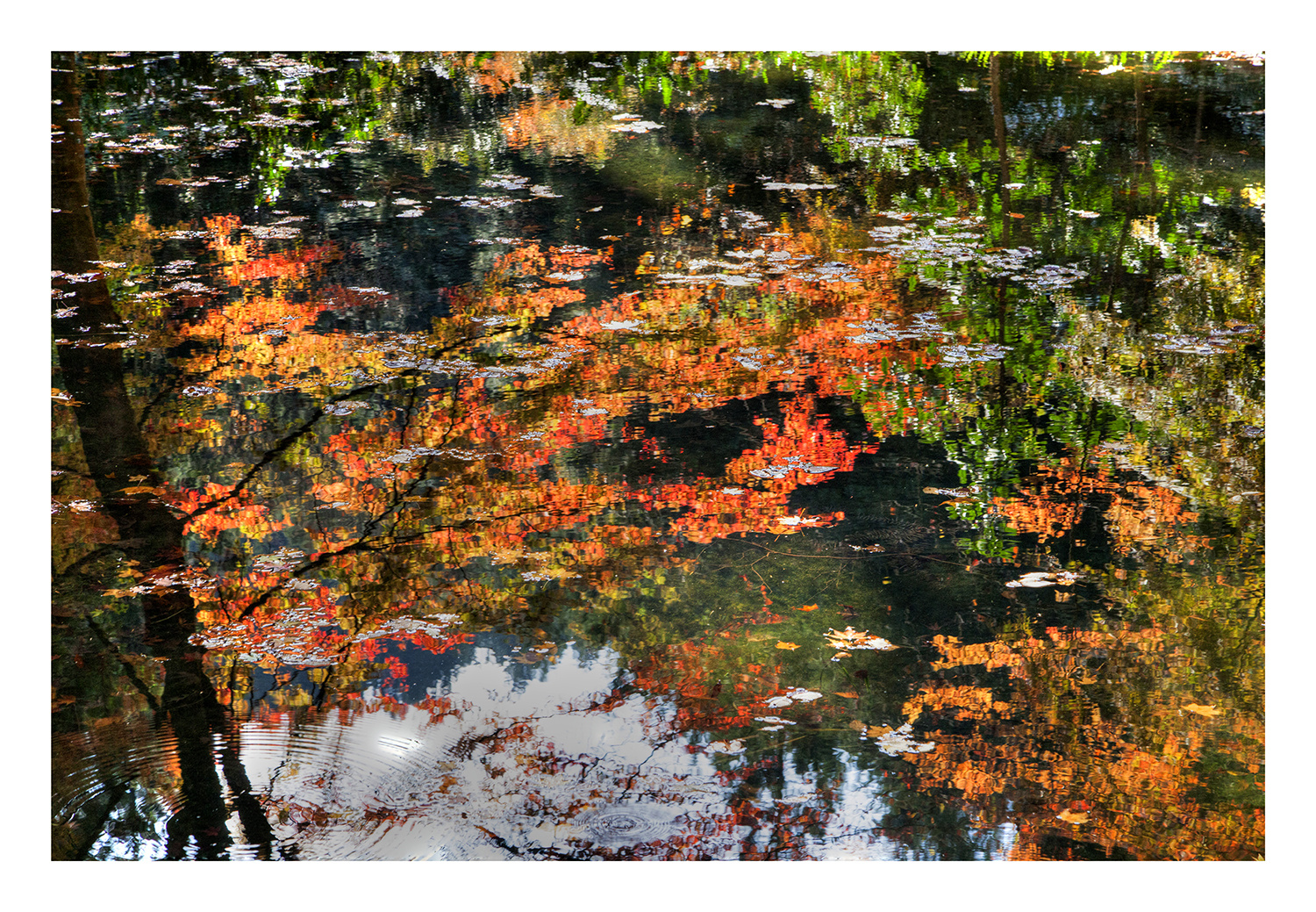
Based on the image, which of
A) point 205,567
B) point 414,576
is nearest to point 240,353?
point 205,567

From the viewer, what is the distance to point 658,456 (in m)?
2.29

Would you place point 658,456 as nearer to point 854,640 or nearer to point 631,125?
point 854,640

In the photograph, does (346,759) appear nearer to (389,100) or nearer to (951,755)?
(951,755)

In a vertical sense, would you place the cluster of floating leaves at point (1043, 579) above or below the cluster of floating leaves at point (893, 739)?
above

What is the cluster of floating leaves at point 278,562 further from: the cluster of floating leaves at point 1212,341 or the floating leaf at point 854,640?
the cluster of floating leaves at point 1212,341

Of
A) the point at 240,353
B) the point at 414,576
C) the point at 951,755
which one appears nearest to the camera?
the point at 951,755

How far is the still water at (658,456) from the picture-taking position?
2.06 m

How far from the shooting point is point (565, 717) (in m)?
2.09

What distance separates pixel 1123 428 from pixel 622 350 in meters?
1.39

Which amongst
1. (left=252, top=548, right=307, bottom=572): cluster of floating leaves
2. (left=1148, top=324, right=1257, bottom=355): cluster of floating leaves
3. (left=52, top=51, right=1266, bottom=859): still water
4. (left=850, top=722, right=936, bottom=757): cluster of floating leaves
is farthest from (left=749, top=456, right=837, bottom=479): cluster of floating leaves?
(left=252, top=548, right=307, bottom=572): cluster of floating leaves

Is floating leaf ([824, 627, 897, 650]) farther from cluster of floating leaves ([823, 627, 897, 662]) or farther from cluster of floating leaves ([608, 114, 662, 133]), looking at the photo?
cluster of floating leaves ([608, 114, 662, 133])

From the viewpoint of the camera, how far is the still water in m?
2.06

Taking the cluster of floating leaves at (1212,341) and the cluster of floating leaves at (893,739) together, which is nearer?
the cluster of floating leaves at (893,739)

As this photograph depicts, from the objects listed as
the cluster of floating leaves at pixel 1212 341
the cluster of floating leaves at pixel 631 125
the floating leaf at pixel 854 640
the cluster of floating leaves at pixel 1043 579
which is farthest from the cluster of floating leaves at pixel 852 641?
the cluster of floating leaves at pixel 631 125
